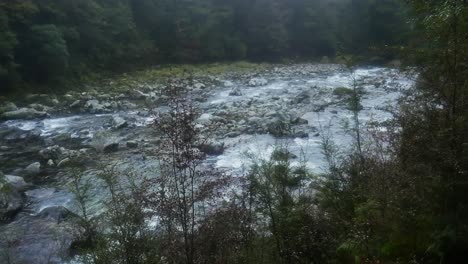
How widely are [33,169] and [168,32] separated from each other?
31.0 m

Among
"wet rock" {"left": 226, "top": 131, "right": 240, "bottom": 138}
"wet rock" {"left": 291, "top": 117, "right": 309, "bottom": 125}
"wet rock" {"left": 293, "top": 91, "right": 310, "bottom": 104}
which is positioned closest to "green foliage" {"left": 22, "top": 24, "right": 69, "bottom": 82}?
"wet rock" {"left": 293, "top": 91, "right": 310, "bottom": 104}

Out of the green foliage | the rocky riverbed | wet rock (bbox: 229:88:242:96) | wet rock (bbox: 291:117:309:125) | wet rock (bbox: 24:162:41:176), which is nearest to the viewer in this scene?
the rocky riverbed

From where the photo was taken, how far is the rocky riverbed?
10281 millimetres

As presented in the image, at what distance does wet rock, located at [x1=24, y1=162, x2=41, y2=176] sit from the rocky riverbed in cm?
3

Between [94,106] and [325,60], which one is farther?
[325,60]

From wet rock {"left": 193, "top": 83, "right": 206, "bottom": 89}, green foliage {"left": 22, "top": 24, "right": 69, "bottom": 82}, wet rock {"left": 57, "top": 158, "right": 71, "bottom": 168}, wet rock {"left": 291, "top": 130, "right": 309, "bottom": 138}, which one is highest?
green foliage {"left": 22, "top": 24, "right": 69, "bottom": 82}

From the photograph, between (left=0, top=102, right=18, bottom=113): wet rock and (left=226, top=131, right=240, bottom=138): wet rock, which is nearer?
(left=226, top=131, right=240, bottom=138): wet rock

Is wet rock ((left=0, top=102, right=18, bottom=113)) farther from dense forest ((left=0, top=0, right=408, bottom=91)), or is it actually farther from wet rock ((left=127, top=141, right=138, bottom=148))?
wet rock ((left=127, top=141, right=138, bottom=148))

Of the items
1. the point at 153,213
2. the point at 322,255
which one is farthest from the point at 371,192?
the point at 153,213

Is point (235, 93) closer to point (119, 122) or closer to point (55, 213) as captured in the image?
point (119, 122)

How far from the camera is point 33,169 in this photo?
14.2 metres

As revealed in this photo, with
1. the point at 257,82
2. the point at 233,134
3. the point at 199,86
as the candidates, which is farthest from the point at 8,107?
the point at 257,82

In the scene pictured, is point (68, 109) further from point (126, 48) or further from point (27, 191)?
point (126, 48)

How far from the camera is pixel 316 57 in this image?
48.9 meters
